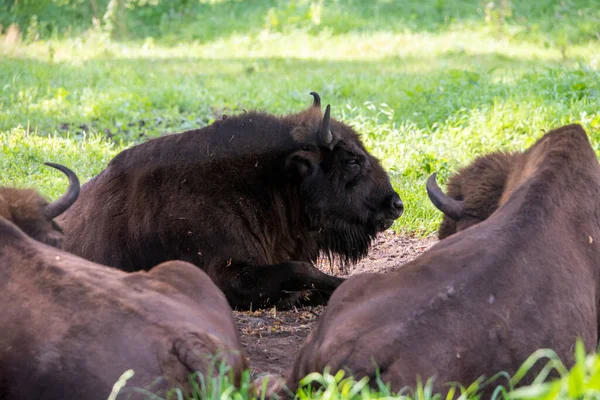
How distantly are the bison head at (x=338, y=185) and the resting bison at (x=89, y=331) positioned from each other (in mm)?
2710

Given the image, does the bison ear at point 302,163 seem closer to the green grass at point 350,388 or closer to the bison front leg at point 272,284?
the bison front leg at point 272,284

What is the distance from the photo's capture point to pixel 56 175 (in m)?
9.25

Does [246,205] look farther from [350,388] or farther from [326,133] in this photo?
[350,388]

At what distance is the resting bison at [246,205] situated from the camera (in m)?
6.66

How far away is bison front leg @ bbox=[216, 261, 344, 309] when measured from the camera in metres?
6.59

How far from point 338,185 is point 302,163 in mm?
341

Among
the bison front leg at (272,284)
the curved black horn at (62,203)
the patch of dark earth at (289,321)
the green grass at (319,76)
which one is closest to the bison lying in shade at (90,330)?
the green grass at (319,76)

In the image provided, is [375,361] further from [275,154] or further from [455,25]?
[455,25]

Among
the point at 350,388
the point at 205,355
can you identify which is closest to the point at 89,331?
the point at 205,355

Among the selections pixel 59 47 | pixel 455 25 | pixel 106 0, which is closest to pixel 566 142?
pixel 59 47

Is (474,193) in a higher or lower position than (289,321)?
higher

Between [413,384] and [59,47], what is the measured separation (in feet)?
47.9

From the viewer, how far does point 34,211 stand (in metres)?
5.18

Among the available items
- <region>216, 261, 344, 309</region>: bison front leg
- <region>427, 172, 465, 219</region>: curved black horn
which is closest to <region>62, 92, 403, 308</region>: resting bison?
<region>216, 261, 344, 309</region>: bison front leg
